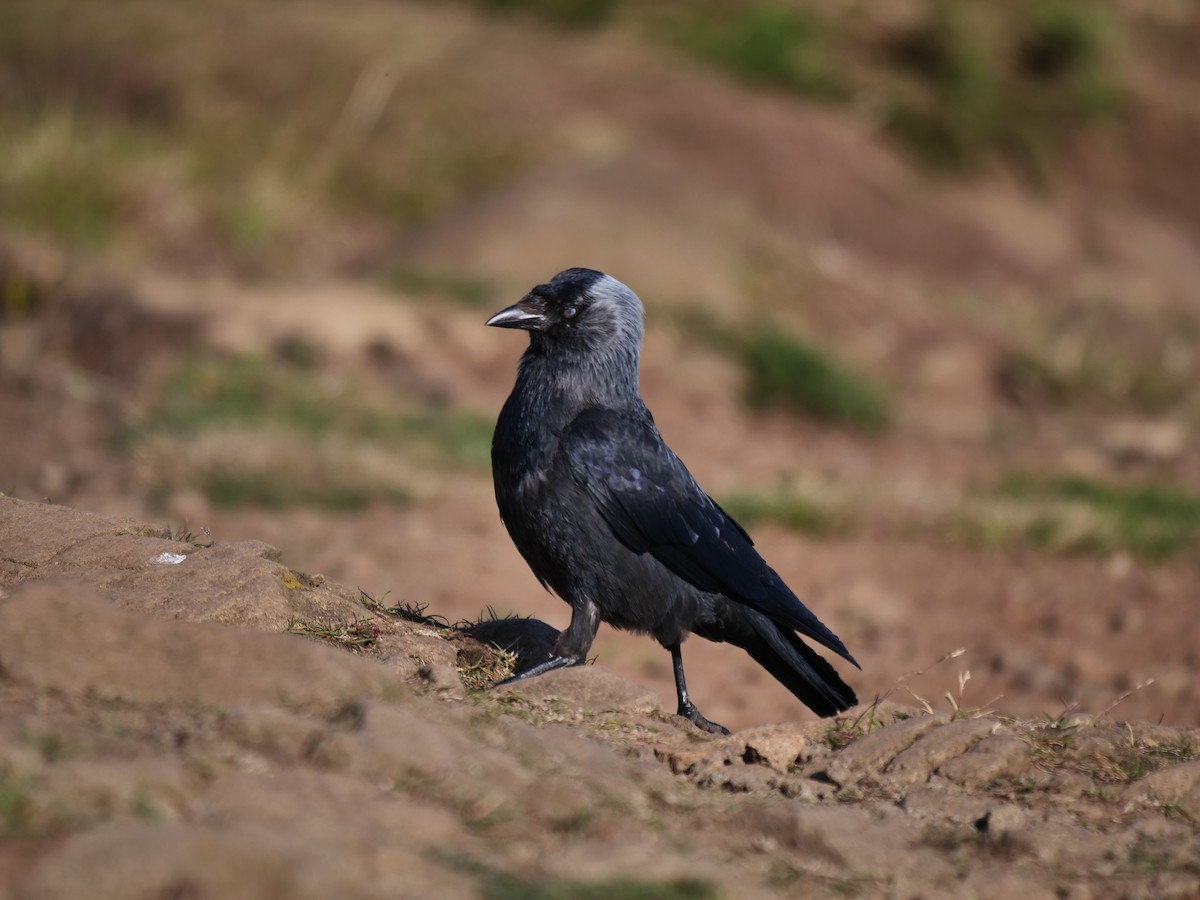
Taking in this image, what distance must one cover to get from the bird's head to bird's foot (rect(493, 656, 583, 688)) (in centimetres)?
96

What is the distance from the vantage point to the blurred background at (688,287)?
804 centimetres

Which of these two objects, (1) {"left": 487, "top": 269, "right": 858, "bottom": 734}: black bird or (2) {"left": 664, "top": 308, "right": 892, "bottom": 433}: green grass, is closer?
(1) {"left": 487, "top": 269, "right": 858, "bottom": 734}: black bird

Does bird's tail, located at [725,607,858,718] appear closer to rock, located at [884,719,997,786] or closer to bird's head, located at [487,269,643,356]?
rock, located at [884,719,997,786]

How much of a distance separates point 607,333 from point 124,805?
2.53m

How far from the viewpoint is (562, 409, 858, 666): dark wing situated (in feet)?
14.9

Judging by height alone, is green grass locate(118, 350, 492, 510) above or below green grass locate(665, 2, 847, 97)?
below

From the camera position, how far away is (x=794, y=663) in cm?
464

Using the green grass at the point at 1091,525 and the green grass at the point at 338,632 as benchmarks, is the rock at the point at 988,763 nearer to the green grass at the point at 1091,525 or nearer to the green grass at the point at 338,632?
the green grass at the point at 338,632

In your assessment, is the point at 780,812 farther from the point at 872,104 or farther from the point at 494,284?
the point at 872,104

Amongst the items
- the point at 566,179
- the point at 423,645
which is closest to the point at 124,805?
the point at 423,645

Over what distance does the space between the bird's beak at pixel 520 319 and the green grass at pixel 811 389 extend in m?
6.83

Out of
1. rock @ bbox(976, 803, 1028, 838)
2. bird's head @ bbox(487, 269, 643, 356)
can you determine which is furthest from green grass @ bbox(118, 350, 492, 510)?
rock @ bbox(976, 803, 1028, 838)

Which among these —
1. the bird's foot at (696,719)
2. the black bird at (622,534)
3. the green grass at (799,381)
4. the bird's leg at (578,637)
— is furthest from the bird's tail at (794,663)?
the green grass at (799,381)

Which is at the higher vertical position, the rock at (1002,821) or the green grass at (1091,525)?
the rock at (1002,821)
